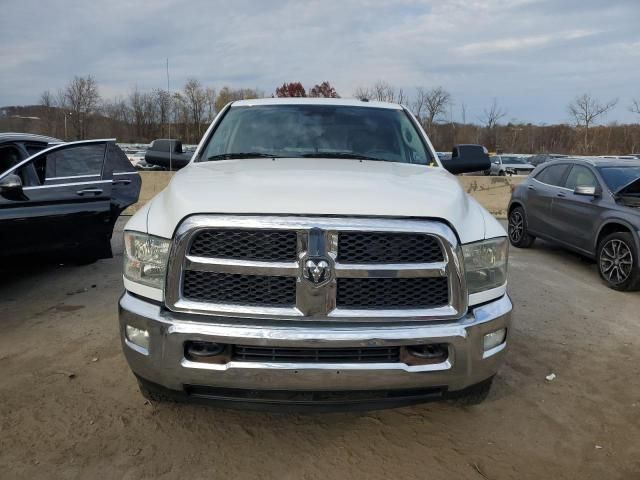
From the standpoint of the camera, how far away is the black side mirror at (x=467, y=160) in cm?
433

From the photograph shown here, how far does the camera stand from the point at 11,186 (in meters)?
4.59

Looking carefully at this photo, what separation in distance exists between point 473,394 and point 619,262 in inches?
171

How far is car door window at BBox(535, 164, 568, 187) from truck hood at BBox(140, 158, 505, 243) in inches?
220

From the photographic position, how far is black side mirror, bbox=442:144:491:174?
4332 mm

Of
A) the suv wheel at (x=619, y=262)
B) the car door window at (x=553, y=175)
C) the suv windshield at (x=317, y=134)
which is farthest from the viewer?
the car door window at (x=553, y=175)

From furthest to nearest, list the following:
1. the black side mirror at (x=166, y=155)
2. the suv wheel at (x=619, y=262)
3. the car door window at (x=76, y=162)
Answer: the suv wheel at (x=619, y=262), the car door window at (x=76, y=162), the black side mirror at (x=166, y=155)

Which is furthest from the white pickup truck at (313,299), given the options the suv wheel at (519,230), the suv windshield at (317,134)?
the suv wheel at (519,230)

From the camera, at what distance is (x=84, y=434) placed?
113 inches

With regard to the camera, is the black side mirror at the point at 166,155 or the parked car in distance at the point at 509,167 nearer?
the black side mirror at the point at 166,155

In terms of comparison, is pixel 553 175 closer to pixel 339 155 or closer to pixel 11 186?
pixel 339 155

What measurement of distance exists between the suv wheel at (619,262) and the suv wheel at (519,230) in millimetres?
2058

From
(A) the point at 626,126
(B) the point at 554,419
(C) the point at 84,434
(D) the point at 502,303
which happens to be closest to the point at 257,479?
(C) the point at 84,434

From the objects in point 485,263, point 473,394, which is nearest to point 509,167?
point 473,394

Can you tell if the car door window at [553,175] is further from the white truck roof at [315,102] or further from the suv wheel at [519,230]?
the white truck roof at [315,102]
